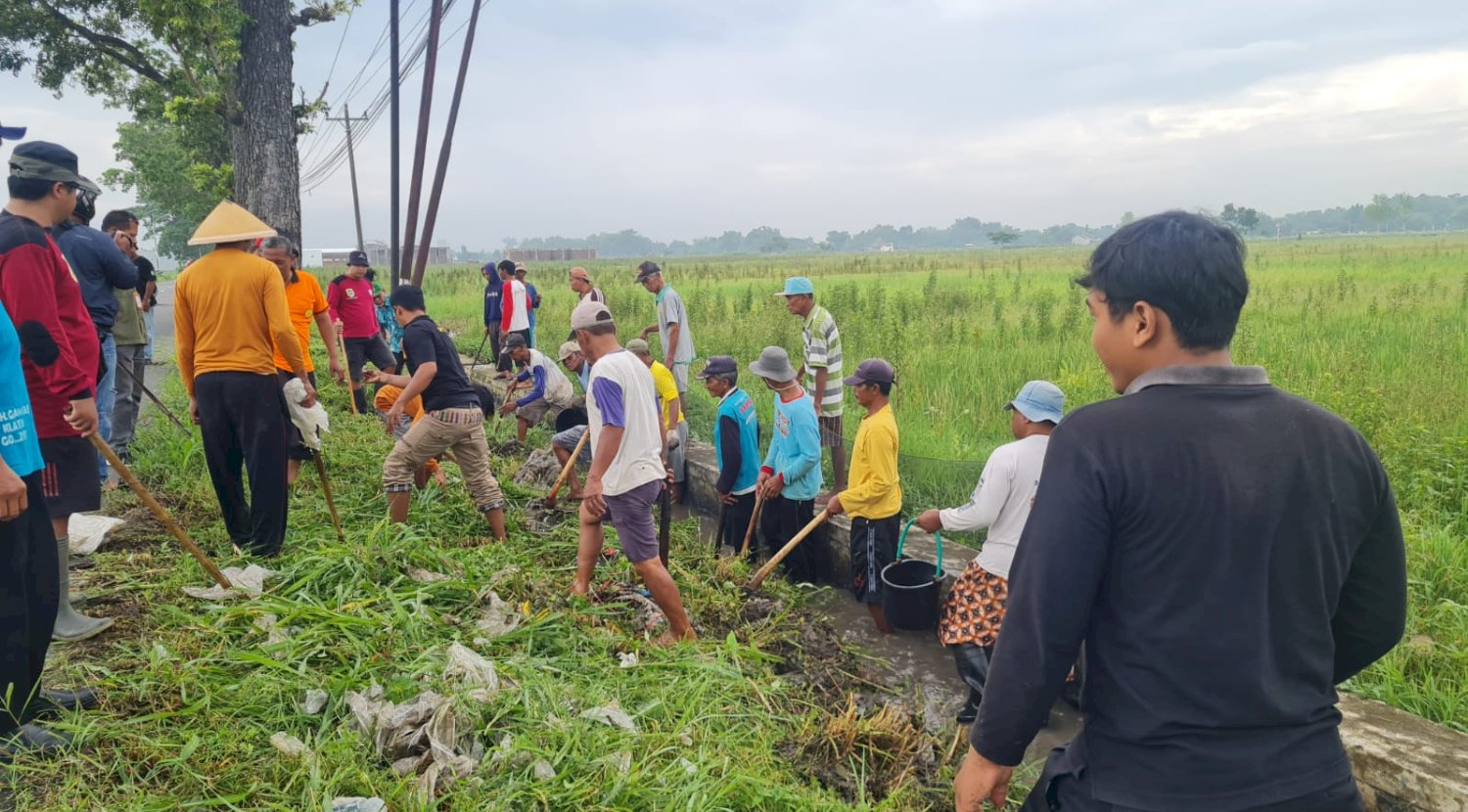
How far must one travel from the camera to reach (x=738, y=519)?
541cm

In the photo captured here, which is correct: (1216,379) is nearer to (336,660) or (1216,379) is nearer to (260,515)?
(336,660)

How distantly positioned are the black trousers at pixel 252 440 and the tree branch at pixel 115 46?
34.4 feet

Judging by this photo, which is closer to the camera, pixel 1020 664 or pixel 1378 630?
pixel 1020 664

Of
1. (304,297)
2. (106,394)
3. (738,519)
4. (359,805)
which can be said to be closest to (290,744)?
(359,805)

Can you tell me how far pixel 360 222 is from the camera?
36.6 metres

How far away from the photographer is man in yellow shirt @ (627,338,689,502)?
5684mm

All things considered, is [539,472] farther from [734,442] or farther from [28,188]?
[28,188]

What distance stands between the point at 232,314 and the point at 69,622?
5.13ft

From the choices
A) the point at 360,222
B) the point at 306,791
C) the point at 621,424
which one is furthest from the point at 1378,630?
the point at 360,222

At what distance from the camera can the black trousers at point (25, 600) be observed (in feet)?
8.46

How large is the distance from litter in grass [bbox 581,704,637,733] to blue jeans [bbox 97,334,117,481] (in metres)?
4.34

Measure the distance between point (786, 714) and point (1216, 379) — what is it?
2446 mm

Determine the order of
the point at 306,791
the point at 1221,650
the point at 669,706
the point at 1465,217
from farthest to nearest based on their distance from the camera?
the point at 1465,217 → the point at 669,706 → the point at 306,791 → the point at 1221,650

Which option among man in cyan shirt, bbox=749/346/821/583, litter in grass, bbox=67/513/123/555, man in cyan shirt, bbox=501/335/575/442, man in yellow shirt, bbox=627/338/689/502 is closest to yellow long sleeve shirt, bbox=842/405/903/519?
man in cyan shirt, bbox=749/346/821/583
